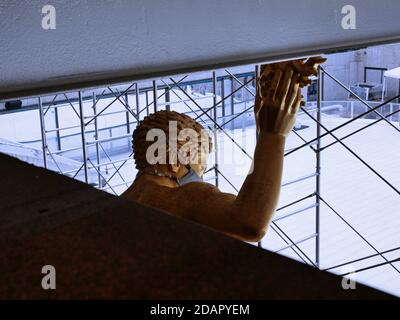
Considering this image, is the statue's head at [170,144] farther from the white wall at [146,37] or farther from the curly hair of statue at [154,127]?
the white wall at [146,37]

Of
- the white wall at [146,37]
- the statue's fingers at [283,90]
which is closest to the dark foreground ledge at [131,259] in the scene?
the white wall at [146,37]

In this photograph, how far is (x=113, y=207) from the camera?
453 millimetres

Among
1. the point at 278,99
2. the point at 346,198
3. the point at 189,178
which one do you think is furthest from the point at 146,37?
the point at 346,198

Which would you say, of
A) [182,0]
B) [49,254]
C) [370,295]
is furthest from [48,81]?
[370,295]

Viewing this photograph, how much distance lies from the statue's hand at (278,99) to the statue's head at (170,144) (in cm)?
16

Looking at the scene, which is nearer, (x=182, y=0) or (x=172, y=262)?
(x=172, y=262)

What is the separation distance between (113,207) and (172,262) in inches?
4.3

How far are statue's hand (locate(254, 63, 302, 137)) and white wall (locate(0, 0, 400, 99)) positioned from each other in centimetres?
9

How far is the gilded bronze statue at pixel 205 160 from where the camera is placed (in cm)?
97

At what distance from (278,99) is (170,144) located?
225 millimetres

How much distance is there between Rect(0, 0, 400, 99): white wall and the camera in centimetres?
63

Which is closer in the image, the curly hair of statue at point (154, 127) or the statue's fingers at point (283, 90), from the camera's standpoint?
the statue's fingers at point (283, 90)

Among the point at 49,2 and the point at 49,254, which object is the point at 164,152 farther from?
the point at 49,254
